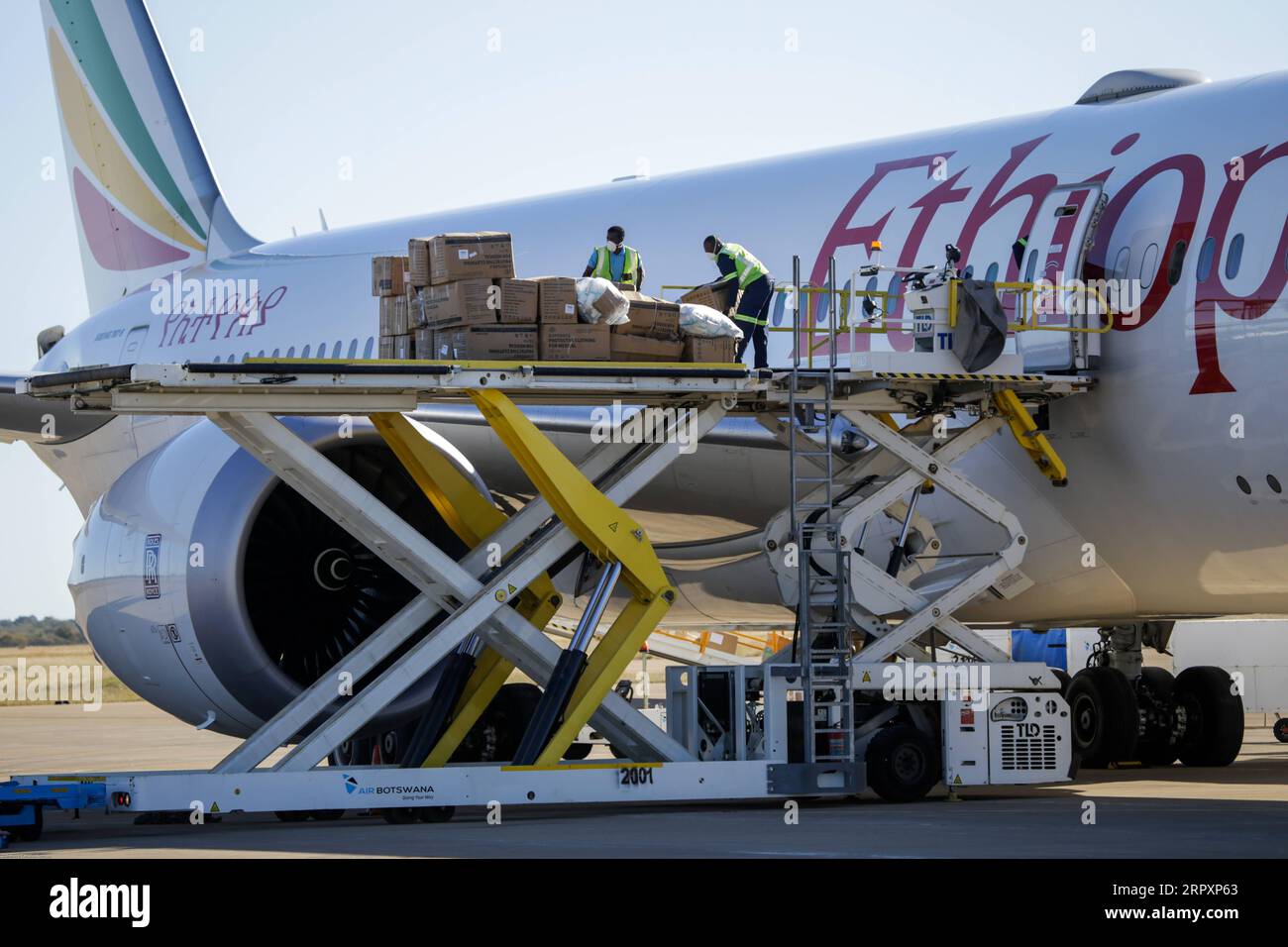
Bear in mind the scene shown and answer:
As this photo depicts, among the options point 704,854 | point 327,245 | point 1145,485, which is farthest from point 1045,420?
point 327,245

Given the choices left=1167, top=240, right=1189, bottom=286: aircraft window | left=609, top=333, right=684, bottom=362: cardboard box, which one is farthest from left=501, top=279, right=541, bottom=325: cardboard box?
left=1167, top=240, right=1189, bottom=286: aircraft window

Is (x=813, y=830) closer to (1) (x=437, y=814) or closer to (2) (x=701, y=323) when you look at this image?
(1) (x=437, y=814)

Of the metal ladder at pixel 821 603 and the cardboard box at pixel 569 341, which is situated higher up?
the cardboard box at pixel 569 341

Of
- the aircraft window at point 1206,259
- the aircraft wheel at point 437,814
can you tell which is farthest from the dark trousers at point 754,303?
the aircraft wheel at point 437,814

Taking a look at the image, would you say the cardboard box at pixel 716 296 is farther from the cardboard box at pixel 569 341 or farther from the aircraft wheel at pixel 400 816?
the aircraft wheel at pixel 400 816

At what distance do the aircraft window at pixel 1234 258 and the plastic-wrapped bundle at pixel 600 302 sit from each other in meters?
2.87

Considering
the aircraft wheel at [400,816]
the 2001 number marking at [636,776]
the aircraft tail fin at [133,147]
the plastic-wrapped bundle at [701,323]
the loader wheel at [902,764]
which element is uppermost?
the aircraft tail fin at [133,147]

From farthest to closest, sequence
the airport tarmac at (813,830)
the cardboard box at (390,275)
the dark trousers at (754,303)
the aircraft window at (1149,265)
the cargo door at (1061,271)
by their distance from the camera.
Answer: the dark trousers at (754,303) < the cargo door at (1061,271) < the cardboard box at (390,275) < the aircraft window at (1149,265) < the airport tarmac at (813,830)

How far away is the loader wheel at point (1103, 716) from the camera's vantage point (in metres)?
12.2

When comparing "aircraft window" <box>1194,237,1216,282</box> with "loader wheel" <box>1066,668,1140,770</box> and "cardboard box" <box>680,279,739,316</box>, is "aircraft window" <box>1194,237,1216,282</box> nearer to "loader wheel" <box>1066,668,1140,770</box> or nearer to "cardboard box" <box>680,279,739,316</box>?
"cardboard box" <box>680,279,739,316</box>

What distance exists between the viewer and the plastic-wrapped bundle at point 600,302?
28.9 feet

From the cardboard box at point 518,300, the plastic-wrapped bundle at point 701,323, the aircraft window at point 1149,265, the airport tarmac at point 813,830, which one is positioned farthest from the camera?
the aircraft window at point 1149,265

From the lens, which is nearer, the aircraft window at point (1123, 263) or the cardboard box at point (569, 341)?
the cardboard box at point (569, 341)

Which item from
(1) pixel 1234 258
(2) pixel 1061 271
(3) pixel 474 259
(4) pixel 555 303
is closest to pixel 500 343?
(4) pixel 555 303
